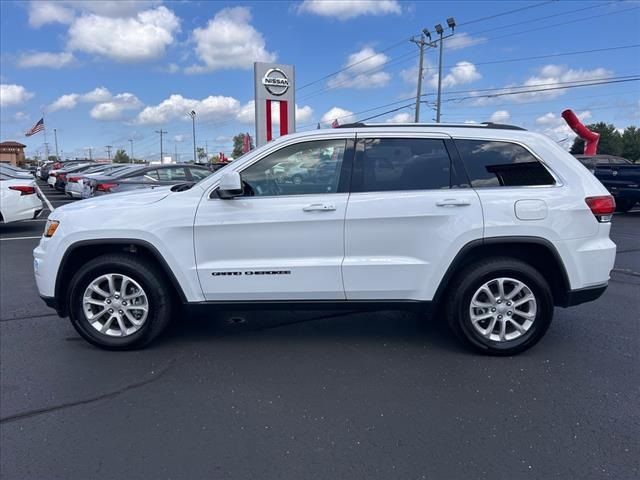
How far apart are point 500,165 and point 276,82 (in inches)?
264

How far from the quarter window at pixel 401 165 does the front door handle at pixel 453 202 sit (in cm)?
15

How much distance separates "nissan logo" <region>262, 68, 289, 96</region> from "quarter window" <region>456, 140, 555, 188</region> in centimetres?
640

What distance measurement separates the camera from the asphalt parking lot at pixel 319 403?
2676 millimetres

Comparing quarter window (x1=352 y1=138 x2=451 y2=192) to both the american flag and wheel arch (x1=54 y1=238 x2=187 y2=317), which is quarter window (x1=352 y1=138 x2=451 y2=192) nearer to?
wheel arch (x1=54 y1=238 x2=187 y2=317)

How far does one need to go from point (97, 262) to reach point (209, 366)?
4.16ft

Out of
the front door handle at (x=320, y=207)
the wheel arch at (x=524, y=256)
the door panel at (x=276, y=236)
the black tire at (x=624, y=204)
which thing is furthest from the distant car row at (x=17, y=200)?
the black tire at (x=624, y=204)

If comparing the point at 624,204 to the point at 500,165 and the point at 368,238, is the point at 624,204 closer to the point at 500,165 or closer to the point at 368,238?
the point at 500,165

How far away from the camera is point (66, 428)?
9.91 feet

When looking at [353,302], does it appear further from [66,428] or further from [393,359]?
[66,428]

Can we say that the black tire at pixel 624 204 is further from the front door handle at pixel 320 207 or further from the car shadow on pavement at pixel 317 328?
the front door handle at pixel 320 207

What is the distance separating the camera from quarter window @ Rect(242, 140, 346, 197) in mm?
3980

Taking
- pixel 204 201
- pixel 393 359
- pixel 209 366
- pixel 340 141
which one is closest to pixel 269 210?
pixel 204 201

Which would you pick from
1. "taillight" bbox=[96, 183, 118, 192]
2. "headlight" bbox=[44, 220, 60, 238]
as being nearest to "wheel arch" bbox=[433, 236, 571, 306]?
"headlight" bbox=[44, 220, 60, 238]

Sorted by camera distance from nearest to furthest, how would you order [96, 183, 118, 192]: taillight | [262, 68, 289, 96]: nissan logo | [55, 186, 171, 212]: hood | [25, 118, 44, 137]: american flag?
1. [55, 186, 171, 212]: hood
2. [262, 68, 289, 96]: nissan logo
3. [96, 183, 118, 192]: taillight
4. [25, 118, 44, 137]: american flag
